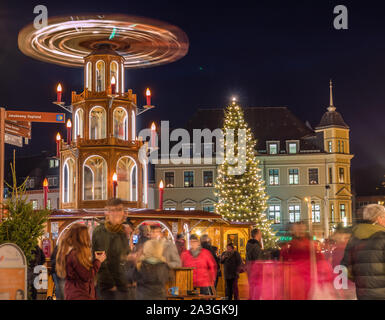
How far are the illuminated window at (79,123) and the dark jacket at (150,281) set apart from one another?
62.1 ft

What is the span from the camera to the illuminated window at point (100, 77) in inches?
1041

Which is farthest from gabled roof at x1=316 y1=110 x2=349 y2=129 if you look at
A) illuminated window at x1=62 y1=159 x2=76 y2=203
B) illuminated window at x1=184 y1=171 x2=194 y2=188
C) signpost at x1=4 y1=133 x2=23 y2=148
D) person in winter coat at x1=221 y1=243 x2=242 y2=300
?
signpost at x1=4 y1=133 x2=23 y2=148

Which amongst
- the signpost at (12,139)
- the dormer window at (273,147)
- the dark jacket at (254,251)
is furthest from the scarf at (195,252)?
the dormer window at (273,147)

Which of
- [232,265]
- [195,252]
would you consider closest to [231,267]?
[232,265]

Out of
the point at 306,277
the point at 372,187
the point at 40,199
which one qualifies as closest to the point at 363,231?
the point at 306,277

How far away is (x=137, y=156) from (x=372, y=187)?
6440cm

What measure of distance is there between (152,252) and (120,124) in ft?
61.7

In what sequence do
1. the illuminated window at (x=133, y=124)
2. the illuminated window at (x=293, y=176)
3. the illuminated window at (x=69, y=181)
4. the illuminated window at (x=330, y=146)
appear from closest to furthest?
the illuminated window at (x=133, y=124)
the illuminated window at (x=69, y=181)
the illuminated window at (x=293, y=176)
the illuminated window at (x=330, y=146)

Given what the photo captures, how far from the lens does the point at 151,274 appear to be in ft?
28.5

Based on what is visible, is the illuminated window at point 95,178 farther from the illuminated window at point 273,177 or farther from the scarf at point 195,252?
the illuminated window at point 273,177

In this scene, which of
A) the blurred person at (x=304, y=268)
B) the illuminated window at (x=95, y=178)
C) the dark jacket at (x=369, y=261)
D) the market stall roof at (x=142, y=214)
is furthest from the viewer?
the illuminated window at (x=95, y=178)

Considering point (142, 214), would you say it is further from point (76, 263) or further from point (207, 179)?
point (207, 179)

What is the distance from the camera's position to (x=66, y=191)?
28.1 meters

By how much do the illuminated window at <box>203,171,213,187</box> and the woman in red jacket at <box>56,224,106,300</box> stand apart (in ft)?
177
